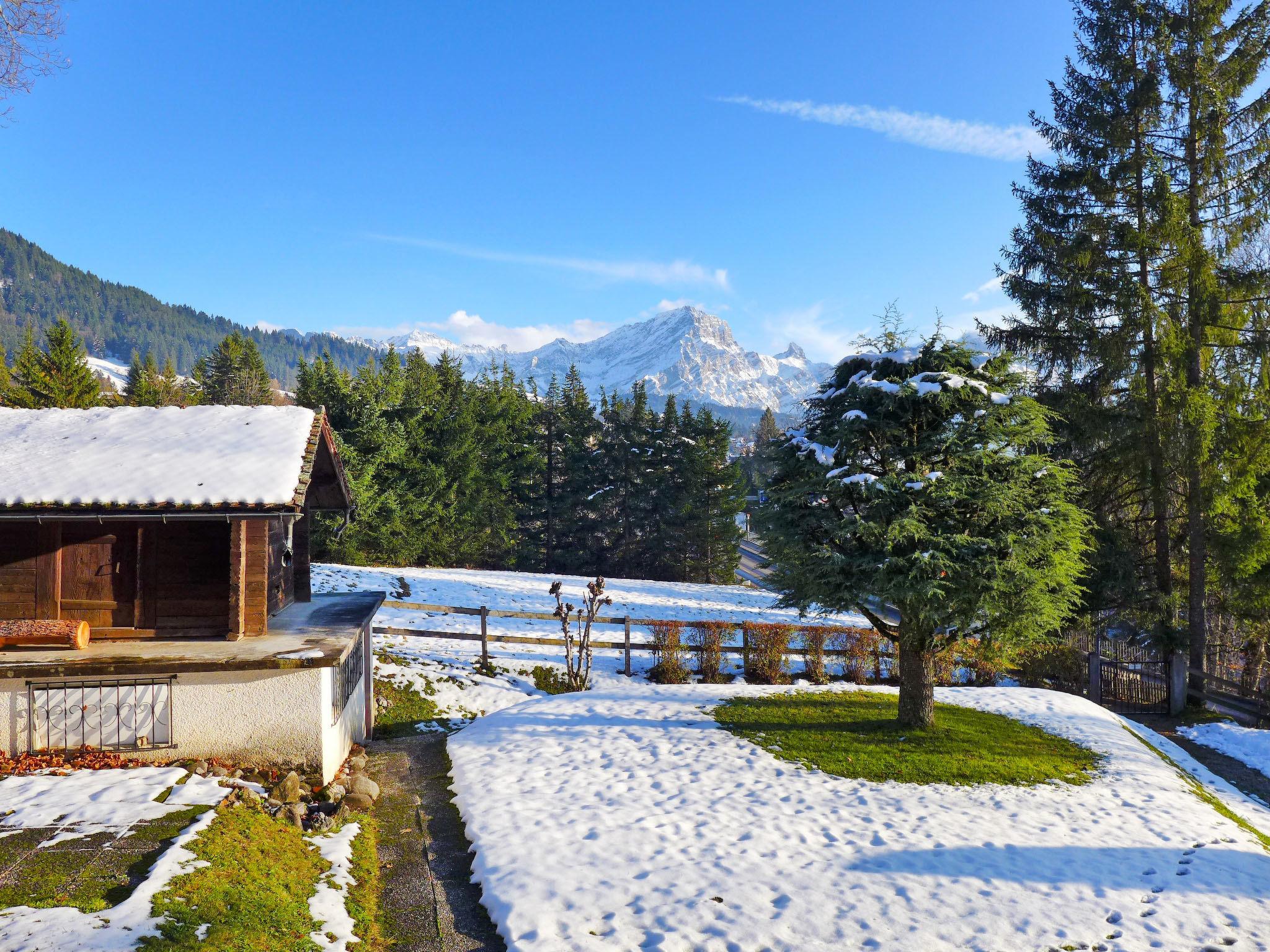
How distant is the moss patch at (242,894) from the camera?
5.46 metres

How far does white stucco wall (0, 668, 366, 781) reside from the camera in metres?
9.37

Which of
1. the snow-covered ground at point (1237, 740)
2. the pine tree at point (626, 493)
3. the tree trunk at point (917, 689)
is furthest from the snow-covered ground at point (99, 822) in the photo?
the pine tree at point (626, 493)

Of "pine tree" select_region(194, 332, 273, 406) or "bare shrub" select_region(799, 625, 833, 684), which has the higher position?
"pine tree" select_region(194, 332, 273, 406)

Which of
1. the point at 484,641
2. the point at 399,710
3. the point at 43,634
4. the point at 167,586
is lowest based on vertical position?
the point at 399,710

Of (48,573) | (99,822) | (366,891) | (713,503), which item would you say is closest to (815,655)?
(366,891)

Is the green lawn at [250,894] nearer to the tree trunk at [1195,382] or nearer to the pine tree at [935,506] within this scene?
the pine tree at [935,506]

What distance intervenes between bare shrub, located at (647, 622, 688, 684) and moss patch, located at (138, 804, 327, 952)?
1123 cm

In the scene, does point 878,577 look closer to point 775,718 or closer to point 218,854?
point 775,718

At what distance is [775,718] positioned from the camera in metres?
13.2

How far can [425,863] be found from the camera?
320 inches

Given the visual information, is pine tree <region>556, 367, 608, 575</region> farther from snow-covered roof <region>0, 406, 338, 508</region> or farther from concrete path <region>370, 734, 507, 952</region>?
concrete path <region>370, 734, 507, 952</region>

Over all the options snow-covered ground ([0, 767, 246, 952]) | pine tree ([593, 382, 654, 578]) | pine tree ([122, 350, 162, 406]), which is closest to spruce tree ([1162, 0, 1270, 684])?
snow-covered ground ([0, 767, 246, 952])

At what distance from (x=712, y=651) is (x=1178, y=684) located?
38.6ft

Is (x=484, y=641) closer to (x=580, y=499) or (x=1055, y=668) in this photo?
(x=1055, y=668)
